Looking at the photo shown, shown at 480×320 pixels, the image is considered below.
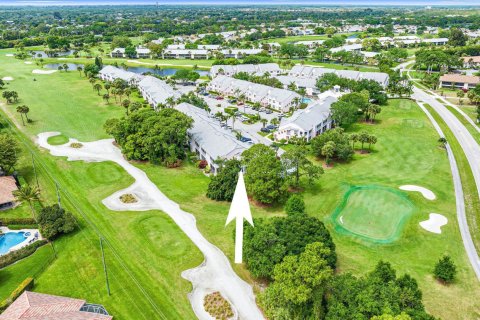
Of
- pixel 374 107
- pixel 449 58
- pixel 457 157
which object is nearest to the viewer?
pixel 457 157

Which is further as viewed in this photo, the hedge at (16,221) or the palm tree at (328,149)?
the palm tree at (328,149)

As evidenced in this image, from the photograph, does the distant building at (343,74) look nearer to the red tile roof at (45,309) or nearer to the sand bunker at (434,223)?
the sand bunker at (434,223)

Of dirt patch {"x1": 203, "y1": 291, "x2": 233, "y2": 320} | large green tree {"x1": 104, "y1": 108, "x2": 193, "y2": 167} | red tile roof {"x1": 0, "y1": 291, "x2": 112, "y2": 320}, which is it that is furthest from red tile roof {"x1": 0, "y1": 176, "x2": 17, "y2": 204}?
dirt patch {"x1": 203, "y1": 291, "x2": 233, "y2": 320}

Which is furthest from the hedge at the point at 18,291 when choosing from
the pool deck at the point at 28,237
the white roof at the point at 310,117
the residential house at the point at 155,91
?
the residential house at the point at 155,91

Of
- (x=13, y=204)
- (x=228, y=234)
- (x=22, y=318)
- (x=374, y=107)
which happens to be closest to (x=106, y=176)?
(x=13, y=204)

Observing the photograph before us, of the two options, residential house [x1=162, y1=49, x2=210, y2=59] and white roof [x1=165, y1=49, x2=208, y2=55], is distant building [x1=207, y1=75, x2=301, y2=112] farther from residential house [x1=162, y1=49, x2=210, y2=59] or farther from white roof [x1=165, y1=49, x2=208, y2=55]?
white roof [x1=165, y1=49, x2=208, y2=55]

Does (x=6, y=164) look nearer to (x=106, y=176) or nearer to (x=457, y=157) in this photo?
(x=106, y=176)
